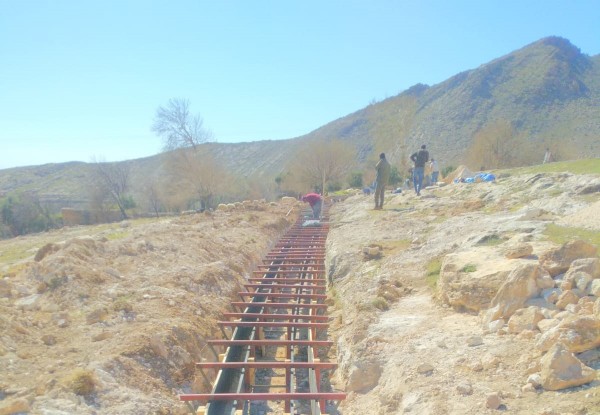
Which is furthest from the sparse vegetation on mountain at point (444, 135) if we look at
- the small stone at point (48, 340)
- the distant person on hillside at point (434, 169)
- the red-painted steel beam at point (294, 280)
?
the small stone at point (48, 340)

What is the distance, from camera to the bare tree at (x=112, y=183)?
4412cm

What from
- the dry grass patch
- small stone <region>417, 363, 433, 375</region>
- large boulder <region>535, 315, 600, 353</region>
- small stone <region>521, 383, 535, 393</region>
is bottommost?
small stone <region>417, 363, 433, 375</region>

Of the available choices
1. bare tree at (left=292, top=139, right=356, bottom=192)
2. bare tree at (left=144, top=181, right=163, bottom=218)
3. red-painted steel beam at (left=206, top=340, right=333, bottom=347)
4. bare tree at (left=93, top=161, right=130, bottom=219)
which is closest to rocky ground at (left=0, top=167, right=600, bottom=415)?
red-painted steel beam at (left=206, top=340, right=333, bottom=347)

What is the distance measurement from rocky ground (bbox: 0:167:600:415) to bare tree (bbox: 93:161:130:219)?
3797 cm

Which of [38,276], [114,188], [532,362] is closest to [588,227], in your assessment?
[532,362]

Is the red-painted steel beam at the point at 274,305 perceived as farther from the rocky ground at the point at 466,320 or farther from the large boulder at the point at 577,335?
the large boulder at the point at 577,335

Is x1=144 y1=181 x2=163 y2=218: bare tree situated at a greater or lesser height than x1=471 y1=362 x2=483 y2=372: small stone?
greater

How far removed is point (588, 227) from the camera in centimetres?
610

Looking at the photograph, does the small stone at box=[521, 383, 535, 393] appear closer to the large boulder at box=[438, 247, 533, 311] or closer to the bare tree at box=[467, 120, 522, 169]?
the large boulder at box=[438, 247, 533, 311]

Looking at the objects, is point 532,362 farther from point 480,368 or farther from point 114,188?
point 114,188

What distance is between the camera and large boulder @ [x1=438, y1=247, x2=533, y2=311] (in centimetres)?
480

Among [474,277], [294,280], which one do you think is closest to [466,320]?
[474,277]

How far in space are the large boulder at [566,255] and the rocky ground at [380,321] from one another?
0.01 m

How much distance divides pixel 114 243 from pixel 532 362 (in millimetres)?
8185
